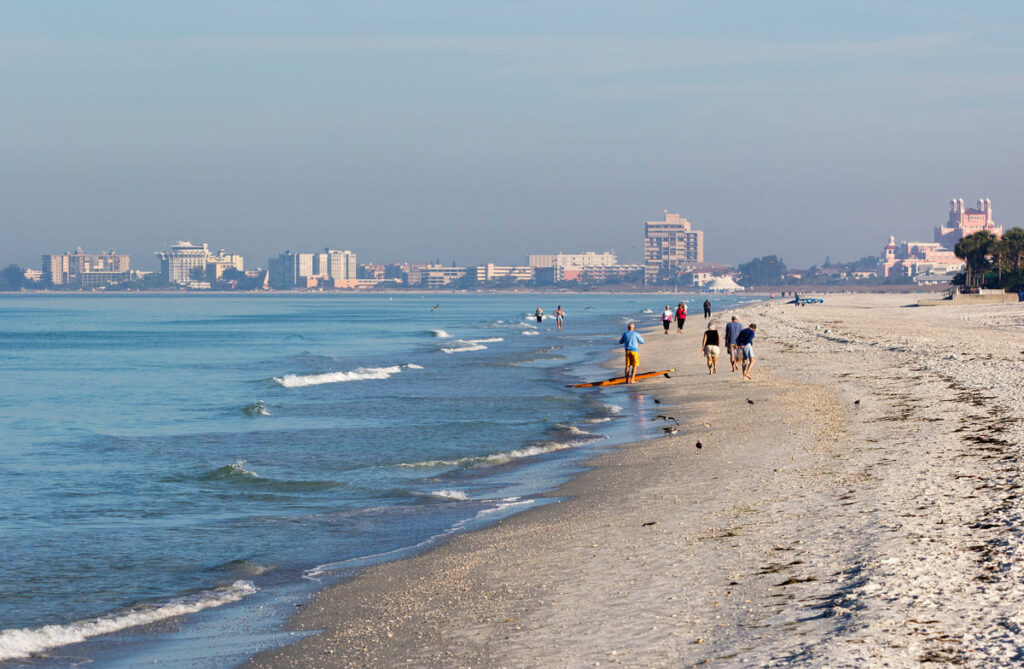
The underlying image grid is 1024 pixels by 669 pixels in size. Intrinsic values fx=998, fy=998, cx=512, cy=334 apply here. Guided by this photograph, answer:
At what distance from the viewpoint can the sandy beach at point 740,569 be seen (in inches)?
245

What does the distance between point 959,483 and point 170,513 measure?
963 centimetres

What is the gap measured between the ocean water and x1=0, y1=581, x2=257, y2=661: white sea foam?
2 centimetres

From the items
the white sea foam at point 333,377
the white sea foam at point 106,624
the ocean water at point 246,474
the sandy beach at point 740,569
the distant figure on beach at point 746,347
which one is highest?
the distant figure on beach at point 746,347

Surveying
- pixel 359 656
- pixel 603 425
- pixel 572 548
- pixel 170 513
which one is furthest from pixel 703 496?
pixel 603 425

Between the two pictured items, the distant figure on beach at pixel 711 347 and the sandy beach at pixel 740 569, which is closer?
the sandy beach at pixel 740 569

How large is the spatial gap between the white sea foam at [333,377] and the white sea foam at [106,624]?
24.3m

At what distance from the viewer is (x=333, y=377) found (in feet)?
118

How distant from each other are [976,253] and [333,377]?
338 ft

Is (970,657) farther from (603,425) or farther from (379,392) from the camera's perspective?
(379,392)

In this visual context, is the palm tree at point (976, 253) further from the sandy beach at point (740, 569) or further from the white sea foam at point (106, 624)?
the white sea foam at point (106, 624)

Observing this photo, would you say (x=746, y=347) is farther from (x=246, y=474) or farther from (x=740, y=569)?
(x=740, y=569)

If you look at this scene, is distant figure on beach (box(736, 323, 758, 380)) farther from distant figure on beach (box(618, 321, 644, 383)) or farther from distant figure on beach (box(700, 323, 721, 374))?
distant figure on beach (box(618, 321, 644, 383))

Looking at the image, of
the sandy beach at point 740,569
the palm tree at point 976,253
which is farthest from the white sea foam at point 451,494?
the palm tree at point 976,253

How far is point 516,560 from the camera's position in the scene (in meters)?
9.41
